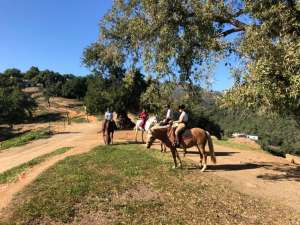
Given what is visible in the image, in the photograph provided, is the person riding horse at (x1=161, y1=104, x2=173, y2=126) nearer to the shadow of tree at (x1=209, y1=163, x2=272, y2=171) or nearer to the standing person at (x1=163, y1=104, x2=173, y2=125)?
the standing person at (x1=163, y1=104, x2=173, y2=125)

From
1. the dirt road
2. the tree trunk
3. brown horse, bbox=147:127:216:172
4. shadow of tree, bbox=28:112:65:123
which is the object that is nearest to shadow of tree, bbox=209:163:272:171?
the dirt road

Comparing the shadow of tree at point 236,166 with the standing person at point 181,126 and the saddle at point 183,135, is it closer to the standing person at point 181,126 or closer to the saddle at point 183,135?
the saddle at point 183,135

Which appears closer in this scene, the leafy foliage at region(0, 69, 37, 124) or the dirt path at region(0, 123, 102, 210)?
the dirt path at region(0, 123, 102, 210)

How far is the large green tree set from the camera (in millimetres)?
13258

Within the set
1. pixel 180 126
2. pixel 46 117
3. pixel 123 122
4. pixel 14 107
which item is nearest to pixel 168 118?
pixel 180 126

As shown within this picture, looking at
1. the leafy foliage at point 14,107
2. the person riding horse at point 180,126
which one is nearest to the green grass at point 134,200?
the person riding horse at point 180,126

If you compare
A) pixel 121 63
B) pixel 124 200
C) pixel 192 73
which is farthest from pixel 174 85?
pixel 124 200

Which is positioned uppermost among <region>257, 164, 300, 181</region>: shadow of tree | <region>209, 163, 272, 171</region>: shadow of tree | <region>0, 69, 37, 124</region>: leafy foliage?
<region>0, 69, 37, 124</region>: leafy foliage

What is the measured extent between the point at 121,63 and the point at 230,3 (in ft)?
19.1

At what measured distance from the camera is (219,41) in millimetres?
16500

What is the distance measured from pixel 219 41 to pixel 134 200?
7722 mm

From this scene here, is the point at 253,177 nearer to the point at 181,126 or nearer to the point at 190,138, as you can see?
the point at 190,138

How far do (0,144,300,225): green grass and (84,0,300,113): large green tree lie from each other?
327 cm

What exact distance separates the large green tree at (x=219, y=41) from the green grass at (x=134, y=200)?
3269 millimetres
